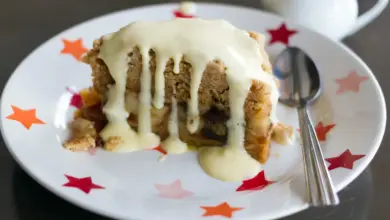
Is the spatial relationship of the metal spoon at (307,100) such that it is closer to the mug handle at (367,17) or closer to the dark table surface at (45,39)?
the dark table surface at (45,39)

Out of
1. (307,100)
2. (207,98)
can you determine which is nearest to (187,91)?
(207,98)

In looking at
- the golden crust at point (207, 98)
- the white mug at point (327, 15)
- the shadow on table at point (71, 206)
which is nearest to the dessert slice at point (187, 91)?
the golden crust at point (207, 98)

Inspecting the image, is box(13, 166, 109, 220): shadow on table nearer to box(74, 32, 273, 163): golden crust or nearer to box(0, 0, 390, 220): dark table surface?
box(0, 0, 390, 220): dark table surface

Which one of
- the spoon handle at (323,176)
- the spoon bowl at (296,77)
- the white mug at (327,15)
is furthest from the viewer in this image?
the white mug at (327,15)

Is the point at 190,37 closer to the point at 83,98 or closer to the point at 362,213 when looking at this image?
the point at 83,98

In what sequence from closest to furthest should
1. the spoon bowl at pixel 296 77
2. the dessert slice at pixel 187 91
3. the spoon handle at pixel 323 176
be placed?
the spoon handle at pixel 323 176 → the dessert slice at pixel 187 91 → the spoon bowl at pixel 296 77

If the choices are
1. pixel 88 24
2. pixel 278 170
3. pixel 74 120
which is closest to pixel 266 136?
pixel 278 170

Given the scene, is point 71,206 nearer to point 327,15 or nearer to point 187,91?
Answer: point 187,91
